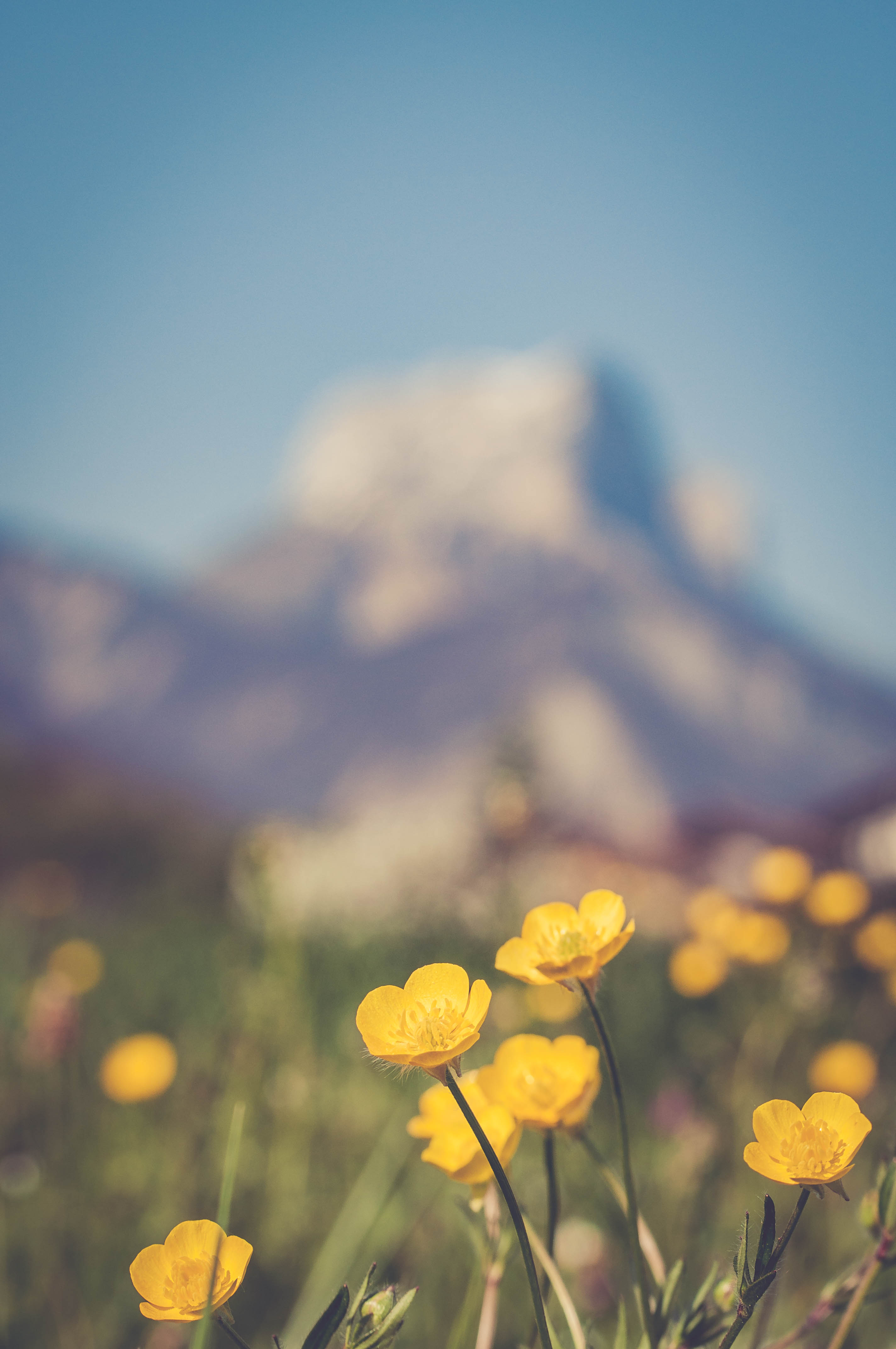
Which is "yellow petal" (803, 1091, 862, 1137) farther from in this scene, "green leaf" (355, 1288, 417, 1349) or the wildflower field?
"green leaf" (355, 1288, 417, 1349)

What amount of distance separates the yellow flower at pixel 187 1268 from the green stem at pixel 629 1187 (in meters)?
0.19

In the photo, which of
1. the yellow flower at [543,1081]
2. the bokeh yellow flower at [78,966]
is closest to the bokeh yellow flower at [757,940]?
the yellow flower at [543,1081]

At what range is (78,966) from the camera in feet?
6.59

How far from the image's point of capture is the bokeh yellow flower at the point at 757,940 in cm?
129

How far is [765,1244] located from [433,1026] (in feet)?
0.57

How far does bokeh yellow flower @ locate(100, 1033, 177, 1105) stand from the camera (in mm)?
1255

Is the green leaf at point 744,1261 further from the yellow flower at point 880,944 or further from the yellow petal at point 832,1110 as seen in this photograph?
the yellow flower at point 880,944

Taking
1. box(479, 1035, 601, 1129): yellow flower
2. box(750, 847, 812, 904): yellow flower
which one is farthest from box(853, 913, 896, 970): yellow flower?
box(479, 1035, 601, 1129): yellow flower

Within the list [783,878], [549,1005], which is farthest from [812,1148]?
[549,1005]

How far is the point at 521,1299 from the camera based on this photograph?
1172mm

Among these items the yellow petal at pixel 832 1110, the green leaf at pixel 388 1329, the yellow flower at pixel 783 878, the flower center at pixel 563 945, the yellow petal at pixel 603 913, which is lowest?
the green leaf at pixel 388 1329

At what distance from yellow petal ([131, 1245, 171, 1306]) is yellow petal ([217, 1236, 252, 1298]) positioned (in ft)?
0.09

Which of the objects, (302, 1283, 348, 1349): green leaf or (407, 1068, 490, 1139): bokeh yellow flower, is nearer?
(302, 1283, 348, 1349): green leaf

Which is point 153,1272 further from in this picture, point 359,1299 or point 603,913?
point 603,913
